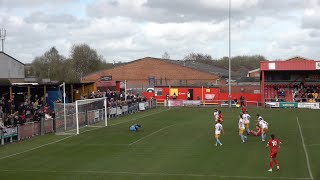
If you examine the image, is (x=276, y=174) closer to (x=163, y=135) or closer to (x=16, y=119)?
(x=163, y=135)

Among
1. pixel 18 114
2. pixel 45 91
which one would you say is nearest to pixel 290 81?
pixel 45 91

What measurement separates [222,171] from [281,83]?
48489mm

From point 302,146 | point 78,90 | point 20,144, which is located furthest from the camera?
point 78,90

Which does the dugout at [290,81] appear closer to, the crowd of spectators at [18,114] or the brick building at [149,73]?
the brick building at [149,73]

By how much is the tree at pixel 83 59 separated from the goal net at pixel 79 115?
2726 inches

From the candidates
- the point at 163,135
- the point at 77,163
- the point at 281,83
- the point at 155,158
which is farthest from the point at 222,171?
the point at 281,83

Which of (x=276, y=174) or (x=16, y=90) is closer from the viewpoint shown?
(x=276, y=174)

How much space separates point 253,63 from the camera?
560 feet

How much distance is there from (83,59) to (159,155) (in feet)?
299

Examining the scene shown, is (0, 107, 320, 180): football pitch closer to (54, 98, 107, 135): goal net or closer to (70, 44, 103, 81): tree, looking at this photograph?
(54, 98, 107, 135): goal net

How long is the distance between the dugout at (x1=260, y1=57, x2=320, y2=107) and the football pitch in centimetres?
2602

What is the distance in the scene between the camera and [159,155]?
83.5 feet

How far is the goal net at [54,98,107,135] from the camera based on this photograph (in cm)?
3584

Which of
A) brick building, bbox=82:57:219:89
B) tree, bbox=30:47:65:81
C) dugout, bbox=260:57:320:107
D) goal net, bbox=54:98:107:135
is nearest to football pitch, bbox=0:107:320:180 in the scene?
goal net, bbox=54:98:107:135
